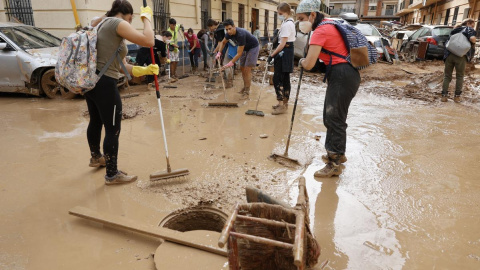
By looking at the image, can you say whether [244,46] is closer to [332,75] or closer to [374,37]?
[332,75]

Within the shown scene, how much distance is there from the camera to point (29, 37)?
700 cm

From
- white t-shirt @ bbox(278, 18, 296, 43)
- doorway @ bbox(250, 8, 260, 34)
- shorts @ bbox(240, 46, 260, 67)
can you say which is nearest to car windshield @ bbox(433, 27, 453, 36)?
doorway @ bbox(250, 8, 260, 34)

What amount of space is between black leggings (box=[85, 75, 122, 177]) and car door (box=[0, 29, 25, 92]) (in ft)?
16.2

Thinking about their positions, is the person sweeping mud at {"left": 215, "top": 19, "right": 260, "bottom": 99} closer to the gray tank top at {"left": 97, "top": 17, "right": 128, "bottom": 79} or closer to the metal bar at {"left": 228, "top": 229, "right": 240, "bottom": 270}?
the gray tank top at {"left": 97, "top": 17, "right": 128, "bottom": 79}

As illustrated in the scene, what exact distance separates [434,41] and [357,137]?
433 inches

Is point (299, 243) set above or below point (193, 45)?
below

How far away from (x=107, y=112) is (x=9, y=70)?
5.55m

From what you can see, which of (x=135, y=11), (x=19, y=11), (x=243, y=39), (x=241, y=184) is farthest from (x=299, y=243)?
(x=19, y=11)

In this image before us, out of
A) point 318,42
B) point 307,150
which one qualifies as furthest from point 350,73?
point 307,150

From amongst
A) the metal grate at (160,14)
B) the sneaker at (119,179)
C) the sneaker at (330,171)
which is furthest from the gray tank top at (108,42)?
the metal grate at (160,14)

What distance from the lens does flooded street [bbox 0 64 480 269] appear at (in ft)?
7.34

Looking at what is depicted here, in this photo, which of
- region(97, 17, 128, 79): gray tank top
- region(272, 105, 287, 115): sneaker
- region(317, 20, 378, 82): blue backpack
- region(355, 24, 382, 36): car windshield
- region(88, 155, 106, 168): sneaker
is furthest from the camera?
region(355, 24, 382, 36): car windshield

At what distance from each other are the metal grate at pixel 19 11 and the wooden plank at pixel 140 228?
8736 millimetres

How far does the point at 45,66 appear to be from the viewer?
6656 millimetres
